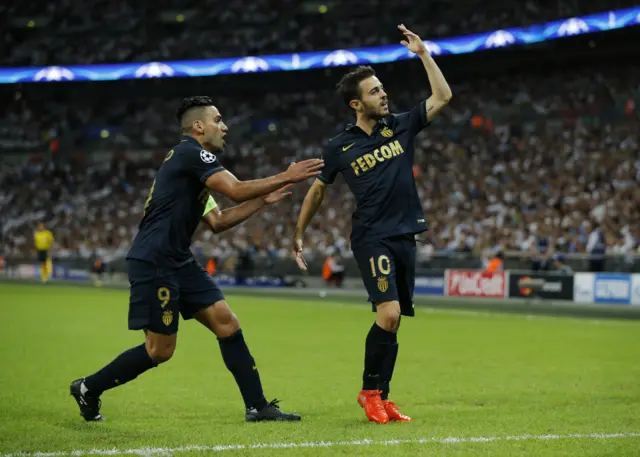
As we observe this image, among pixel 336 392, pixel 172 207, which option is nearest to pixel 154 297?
pixel 172 207

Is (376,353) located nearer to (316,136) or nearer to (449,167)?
(449,167)

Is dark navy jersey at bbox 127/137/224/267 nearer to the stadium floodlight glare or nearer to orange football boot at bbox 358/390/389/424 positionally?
orange football boot at bbox 358/390/389/424

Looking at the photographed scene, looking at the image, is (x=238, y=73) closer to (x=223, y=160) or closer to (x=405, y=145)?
(x=223, y=160)

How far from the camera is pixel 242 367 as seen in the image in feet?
23.5

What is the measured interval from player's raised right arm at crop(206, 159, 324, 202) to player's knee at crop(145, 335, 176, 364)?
1.17 meters

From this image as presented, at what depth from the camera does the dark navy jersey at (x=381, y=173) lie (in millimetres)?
7199

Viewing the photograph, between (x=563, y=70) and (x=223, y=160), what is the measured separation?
54.3ft

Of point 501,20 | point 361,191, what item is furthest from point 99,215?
point 361,191

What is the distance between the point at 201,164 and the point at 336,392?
10.7 feet

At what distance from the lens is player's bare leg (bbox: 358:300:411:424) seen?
703 cm

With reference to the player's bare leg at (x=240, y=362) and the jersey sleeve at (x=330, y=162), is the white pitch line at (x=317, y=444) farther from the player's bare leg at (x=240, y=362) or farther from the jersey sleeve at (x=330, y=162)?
the jersey sleeve at (x=330, y=162)

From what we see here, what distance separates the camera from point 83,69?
46.6 m

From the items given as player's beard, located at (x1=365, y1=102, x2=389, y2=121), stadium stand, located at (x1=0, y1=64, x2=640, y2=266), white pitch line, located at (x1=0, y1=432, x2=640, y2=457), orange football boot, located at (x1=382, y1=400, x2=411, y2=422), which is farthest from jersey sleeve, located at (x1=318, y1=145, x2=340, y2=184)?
stadium stand, located at (x1=0, y1=64, x2=640, y2=266)

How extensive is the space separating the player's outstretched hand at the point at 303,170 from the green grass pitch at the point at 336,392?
5.75ft
